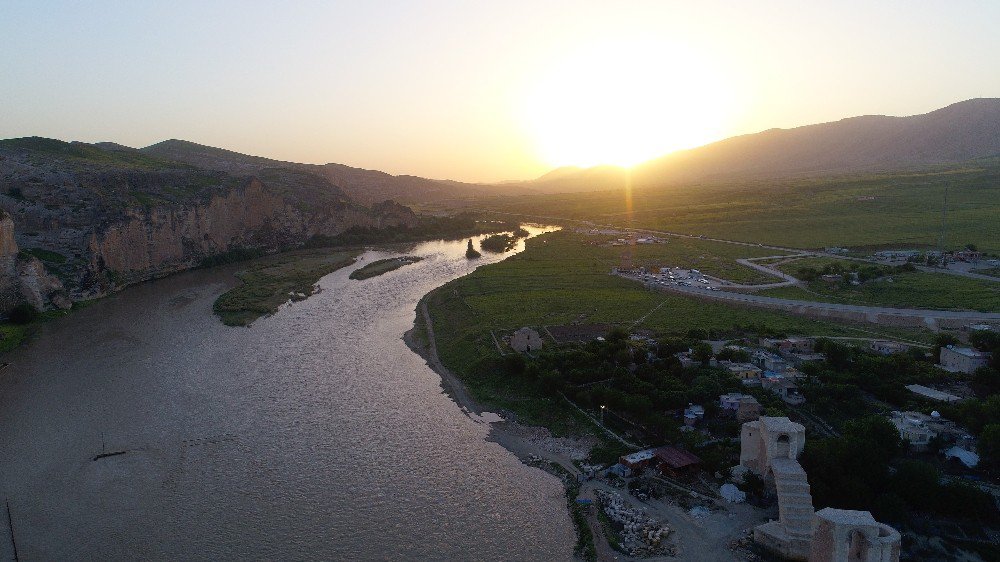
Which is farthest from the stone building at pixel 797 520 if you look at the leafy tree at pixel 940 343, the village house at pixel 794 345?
the leafy tree at pixel 940 343

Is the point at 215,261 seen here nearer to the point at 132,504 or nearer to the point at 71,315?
the point at 71,315

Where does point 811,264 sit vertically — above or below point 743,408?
above

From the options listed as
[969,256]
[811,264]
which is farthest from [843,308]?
[969,256]

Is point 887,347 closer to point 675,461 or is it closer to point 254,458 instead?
point 675,461

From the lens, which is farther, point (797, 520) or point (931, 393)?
point (931, 393)

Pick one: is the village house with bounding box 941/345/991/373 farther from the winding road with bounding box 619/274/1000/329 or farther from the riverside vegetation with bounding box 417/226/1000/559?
the winding road with bounding box 619/274/1000/329

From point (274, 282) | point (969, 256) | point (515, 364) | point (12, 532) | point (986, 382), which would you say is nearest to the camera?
point (12, 532)

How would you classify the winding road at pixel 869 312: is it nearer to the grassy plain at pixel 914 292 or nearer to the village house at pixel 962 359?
the grassy plain at pixel 914 292

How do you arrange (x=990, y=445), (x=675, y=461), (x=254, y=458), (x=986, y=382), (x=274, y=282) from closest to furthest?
1. (x=990, y=445)
2. (x=675, y=461)
3. (x=254, y=458)
4. (x=986, y=382)
5. (x=274, y=282)

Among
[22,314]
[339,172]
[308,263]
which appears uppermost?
[339,172]
